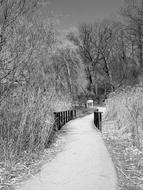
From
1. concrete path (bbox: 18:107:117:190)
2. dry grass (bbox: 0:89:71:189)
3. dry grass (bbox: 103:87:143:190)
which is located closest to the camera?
concrete path (bbox: 18:107:117:190)

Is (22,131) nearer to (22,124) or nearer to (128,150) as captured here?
(22,124)

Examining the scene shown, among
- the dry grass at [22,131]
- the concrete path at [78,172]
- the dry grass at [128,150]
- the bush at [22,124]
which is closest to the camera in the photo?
the concrete path at [78,172]

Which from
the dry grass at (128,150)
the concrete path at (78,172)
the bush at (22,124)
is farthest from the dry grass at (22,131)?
the dry grass at (128,150)

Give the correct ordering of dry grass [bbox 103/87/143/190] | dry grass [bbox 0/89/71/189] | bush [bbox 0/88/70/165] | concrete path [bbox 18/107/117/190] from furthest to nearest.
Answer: bush [bbox 0/88/70/165] < dry grass [bbox 0/89/71/189] < dry grass [bbox 103/87/143/190] < concrete path [bbox 18/107/117/190]

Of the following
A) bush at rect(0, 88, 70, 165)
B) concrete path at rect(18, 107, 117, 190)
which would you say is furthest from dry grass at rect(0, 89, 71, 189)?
concrete path at rect(18, 107, 117, 190)

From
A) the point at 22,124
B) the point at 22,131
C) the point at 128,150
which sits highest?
the point at 22,124

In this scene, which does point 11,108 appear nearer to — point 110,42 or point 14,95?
point 14,95

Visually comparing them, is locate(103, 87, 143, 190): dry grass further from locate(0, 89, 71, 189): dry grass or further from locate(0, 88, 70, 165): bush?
locate(0, 88, 70, 165): bush

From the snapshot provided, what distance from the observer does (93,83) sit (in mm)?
39812

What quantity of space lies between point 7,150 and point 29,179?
881 mm

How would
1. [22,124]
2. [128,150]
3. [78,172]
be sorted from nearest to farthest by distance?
[78,172], [22,124], [128,150]

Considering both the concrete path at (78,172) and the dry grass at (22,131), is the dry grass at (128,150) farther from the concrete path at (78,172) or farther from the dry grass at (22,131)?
the dry grass at (22,131)

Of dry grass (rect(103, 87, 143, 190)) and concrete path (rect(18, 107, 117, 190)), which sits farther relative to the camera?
dry grass (rect(103, 87, 143, 190))

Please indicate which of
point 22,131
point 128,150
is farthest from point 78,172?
point 128,150
